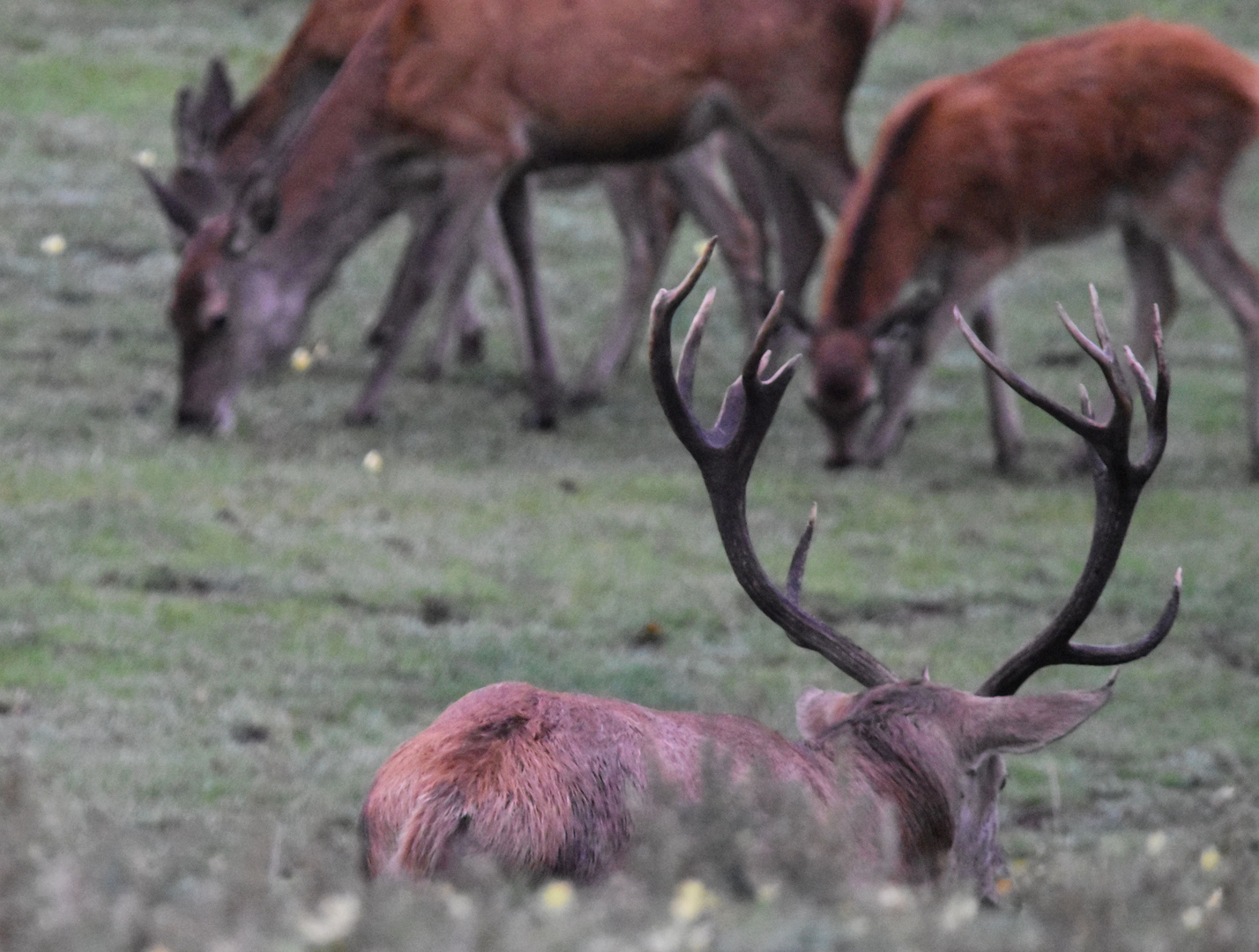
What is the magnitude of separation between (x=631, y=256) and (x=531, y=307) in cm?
105

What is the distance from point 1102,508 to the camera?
4.08 metres

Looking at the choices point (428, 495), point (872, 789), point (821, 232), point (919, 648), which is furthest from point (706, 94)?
point (872, 789)

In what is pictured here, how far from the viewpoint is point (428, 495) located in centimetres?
830

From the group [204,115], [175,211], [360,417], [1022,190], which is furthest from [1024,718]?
[204,115]

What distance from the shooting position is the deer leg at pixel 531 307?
389 inches

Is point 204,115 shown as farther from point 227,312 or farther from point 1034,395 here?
point 1034,395

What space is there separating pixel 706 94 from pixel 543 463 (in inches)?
82.3

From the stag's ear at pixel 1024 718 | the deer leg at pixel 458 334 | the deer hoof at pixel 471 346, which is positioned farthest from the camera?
the deer hoof at pixel 471 346

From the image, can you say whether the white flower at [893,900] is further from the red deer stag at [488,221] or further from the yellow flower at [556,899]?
the red deer stag at [488,221]

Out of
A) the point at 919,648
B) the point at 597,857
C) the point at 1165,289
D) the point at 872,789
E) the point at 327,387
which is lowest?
→ the point at 327,387

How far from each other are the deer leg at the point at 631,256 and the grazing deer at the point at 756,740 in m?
6.19

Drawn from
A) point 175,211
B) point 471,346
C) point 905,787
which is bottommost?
point 471,346

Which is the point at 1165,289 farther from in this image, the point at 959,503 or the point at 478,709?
the point at 478,709

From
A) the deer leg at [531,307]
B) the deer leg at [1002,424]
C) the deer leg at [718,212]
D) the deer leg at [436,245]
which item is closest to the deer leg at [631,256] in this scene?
the deer leg at [718,212]
